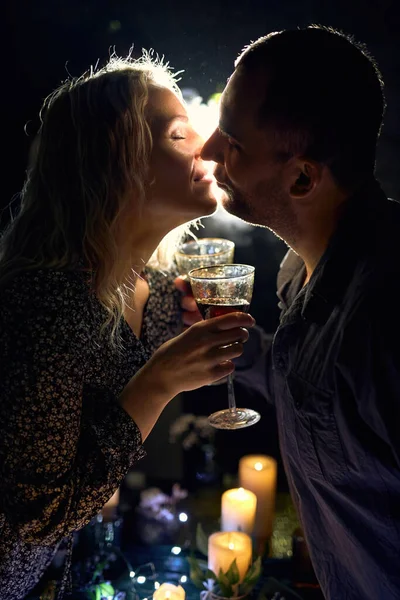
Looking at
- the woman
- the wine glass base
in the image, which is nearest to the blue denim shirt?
the wine glass base

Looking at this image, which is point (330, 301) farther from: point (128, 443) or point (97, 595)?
point (97, 595)

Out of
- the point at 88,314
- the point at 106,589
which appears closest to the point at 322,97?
the point at 88,314

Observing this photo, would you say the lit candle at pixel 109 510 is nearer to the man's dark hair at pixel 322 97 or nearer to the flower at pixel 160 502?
the flower at pixel 160 502

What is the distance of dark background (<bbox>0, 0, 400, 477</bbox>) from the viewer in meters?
2.52

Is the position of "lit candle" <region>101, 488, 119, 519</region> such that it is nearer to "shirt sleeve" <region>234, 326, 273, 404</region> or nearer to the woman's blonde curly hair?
"shirt sleeve" <region>234, 326, 273, 404</region>

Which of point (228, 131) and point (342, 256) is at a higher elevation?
point (228, 131)

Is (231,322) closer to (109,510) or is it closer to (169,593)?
(169,593)

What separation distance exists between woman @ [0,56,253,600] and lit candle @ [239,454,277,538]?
36.6 inches

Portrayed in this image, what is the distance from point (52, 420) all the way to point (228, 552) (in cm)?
98

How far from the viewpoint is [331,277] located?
1678 millimetres

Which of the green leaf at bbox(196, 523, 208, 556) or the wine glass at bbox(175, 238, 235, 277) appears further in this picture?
the green leaf at bbox(196, 523, 208, 556)

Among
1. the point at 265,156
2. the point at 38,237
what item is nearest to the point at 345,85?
the point at 265,156

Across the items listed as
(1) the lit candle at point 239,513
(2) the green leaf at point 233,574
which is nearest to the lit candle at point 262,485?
(1) the lit candle at point 239,513

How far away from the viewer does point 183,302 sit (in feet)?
8.40
